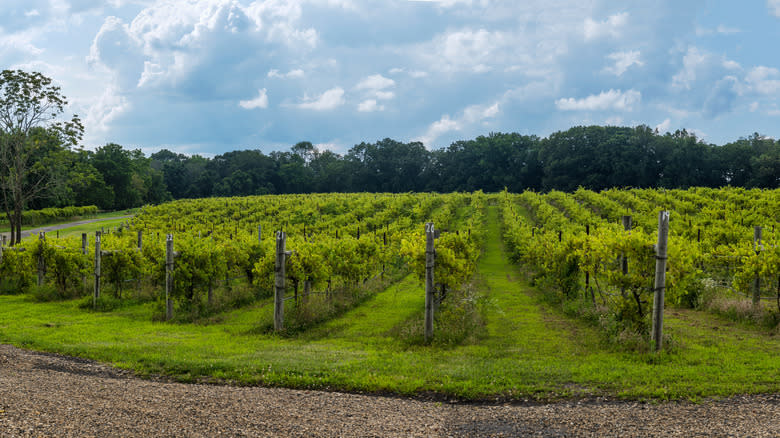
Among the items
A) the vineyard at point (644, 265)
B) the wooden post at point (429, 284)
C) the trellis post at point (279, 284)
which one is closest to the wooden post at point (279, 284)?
the trellis post at point (279, 284)

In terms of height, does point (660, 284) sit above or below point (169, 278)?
above

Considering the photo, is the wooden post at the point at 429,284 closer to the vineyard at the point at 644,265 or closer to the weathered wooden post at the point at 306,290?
the vineyard at the point at 644,265

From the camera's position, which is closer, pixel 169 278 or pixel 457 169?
pixel 169 278

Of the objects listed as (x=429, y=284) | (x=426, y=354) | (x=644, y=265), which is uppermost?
(x=644, y=265)

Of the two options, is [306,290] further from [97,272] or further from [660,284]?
[660,284]

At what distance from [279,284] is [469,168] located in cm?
8346

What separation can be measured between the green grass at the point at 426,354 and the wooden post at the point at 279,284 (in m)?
0.53

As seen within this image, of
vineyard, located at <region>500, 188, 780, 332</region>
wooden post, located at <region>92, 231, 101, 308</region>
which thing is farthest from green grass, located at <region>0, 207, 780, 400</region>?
vineyard, located at <region>500, 188, 780, 332</region>

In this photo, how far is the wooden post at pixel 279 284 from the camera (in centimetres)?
1238

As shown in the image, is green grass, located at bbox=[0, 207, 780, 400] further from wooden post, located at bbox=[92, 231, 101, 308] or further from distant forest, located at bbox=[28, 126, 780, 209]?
distant forest, located at bbox=[28, 126, 780, 209]

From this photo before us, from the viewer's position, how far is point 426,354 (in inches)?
400

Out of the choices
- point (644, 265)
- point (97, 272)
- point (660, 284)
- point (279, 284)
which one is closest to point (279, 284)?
point (279, 284)

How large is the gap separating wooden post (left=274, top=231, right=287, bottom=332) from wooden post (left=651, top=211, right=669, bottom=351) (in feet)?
26.4

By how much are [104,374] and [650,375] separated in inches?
362
